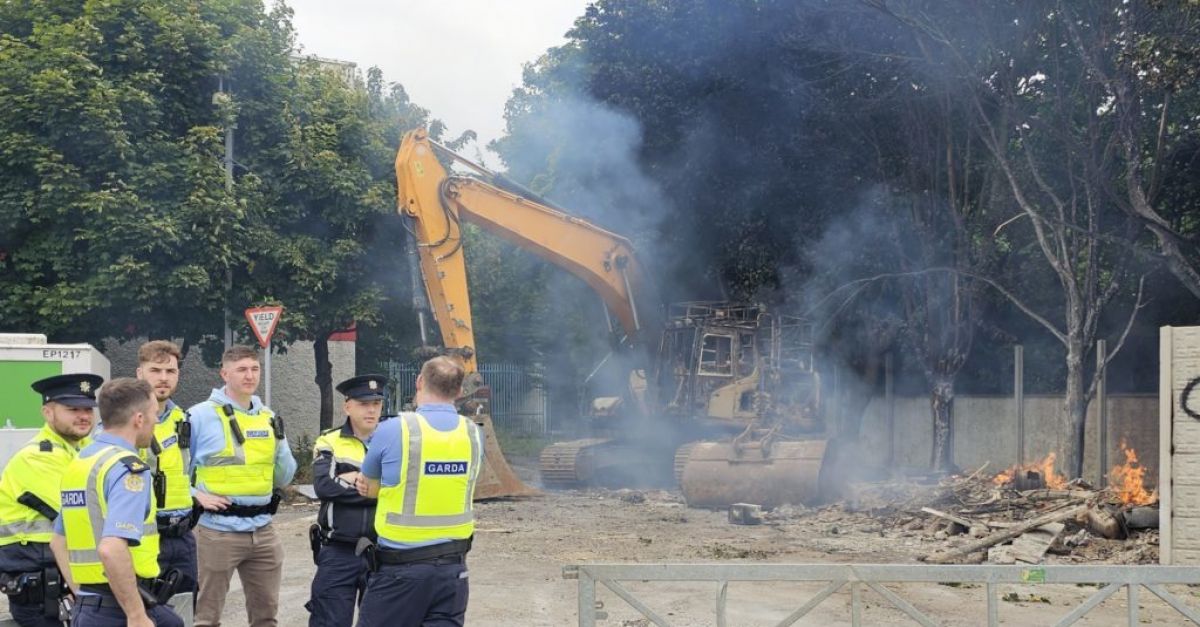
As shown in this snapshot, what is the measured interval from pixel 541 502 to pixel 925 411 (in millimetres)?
9054

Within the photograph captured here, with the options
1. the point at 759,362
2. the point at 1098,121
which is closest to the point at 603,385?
the point at 759,362

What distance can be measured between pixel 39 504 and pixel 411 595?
5.93 feet

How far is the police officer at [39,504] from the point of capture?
5.76 m

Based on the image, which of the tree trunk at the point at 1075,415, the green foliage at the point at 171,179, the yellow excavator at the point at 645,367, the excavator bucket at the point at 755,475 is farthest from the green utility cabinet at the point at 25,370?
the tree trunk at the point at 1075,415

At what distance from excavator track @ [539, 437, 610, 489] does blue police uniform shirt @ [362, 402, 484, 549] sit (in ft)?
47.0

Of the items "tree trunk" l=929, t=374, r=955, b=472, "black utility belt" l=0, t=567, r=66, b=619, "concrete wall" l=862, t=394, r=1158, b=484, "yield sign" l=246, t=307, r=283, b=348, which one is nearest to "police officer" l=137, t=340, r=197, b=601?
"black utility belt" l=0, t=567, r=66, b=619

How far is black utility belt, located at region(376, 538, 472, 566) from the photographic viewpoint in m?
5.66

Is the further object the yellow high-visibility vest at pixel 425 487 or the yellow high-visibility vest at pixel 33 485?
the yellow high-visibility vest at pixel 33 485

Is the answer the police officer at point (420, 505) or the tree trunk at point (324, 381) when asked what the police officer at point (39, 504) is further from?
the tree trunk at point (324, 381)

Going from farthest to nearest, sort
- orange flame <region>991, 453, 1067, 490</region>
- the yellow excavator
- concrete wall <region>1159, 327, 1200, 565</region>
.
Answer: the yellow excavator, orange flame <region>991, 453, 1067, 490</region>, concrete wall <region>1159, 327, 1200, 565</region>

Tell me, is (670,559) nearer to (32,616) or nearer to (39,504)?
(32,616)

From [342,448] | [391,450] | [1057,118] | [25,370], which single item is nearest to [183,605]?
[391,450]

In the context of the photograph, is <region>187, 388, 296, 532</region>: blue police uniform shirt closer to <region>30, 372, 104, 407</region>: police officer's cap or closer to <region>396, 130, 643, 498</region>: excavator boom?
<region>30, 372, 104, 407</region>: police officer's cap

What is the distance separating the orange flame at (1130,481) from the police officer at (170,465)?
10.9 metres
